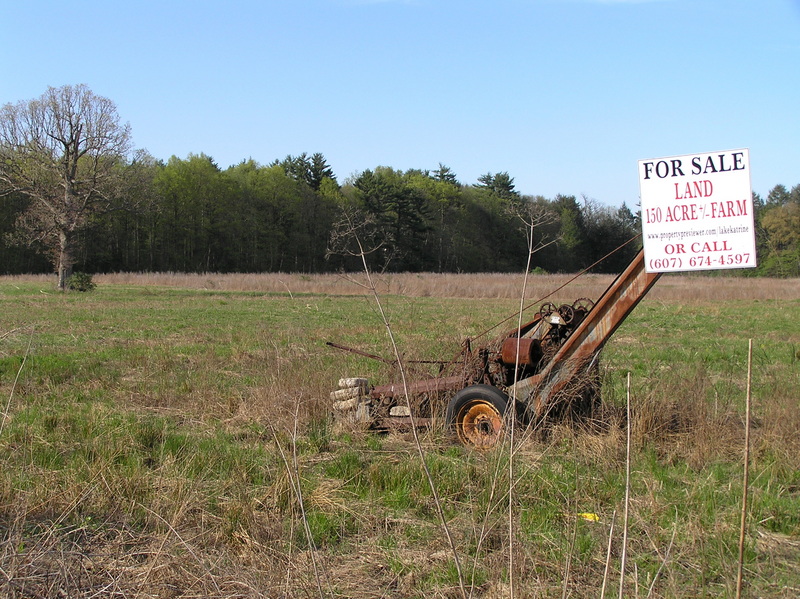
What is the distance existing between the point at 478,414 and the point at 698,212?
255 centimetres

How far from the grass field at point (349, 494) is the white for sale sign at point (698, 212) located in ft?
5.10

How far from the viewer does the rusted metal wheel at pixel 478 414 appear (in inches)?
237

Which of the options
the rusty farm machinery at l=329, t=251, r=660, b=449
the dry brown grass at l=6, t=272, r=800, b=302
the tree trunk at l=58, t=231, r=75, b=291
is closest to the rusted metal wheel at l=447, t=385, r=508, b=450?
the rusty farm machinery at l=329, t=251, r=660, b=449

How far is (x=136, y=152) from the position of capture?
46875 millimetres

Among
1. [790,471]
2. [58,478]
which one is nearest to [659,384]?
[790,471]

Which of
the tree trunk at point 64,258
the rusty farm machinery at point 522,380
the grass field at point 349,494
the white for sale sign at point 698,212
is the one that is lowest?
the grass field at point 349,494

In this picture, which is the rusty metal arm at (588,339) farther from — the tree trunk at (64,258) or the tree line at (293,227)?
the tree line at (293,227)

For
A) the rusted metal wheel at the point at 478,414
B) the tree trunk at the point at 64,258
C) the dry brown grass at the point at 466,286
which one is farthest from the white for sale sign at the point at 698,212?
the tree trunk at the point at 64,258

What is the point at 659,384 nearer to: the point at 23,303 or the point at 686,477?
the point at 686,477

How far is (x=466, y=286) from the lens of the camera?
130 feet

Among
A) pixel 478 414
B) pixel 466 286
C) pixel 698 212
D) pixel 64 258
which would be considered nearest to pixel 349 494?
pixel 478 414

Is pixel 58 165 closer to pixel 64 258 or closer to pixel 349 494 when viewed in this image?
pixel 64 258

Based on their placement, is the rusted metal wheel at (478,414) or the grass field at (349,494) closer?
the grass field at (349,494)

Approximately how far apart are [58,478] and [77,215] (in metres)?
37.3
